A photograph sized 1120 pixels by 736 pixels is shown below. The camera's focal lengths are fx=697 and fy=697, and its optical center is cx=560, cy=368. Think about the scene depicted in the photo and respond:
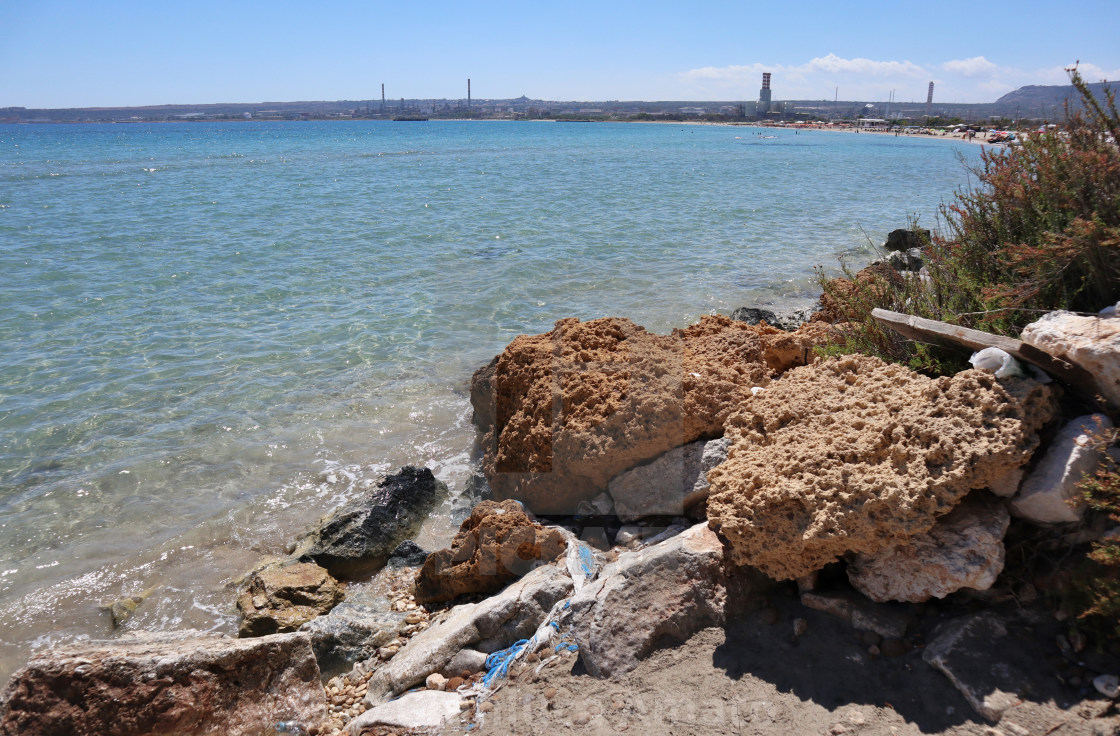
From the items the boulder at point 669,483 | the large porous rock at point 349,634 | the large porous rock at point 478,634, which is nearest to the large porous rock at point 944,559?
the boulder at point 669,483

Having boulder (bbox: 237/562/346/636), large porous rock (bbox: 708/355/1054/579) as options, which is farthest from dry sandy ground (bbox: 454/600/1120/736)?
boulder (bbox: 237/562/346/636)

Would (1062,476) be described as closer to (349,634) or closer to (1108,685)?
(1108,685)

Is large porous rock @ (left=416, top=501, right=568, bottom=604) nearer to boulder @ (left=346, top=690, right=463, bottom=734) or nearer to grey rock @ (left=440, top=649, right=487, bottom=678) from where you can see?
grey rock @ (left=440, top=649, right=487, bottom=678)

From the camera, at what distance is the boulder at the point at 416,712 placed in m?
3.72

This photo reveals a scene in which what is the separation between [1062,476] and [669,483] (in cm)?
241

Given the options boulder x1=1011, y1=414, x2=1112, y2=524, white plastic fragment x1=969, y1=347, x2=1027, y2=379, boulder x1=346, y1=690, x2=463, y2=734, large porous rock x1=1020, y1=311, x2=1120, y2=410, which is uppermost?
large porous rock x1=1020, y1=311, x2=1120, y2=410

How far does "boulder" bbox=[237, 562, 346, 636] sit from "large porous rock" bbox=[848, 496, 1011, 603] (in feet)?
12.5

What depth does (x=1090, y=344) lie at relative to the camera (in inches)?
130

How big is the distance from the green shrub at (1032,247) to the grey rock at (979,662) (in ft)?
5.51

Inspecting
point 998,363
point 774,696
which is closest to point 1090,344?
point 998,363

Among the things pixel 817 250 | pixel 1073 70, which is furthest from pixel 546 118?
pixel 1073 70

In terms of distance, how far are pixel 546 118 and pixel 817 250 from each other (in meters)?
191

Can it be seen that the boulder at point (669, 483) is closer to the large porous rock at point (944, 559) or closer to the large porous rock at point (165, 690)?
the large porous rock at point (944, 559)

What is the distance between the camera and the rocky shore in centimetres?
306
